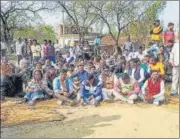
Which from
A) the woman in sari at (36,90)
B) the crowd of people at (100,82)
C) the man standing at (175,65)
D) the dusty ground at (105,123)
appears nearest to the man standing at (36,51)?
the crowd of people at (100,82)

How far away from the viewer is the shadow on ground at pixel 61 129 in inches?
292

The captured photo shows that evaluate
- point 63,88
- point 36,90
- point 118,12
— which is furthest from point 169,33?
point 118,12

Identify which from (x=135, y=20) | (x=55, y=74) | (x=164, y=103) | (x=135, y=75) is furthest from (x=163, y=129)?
(x=135, y=20)

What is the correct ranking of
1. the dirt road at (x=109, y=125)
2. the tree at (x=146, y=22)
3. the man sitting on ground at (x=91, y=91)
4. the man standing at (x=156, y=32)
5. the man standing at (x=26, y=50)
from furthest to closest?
1. the tree at (x=146, y=22)
2. the man standing at (x=26, y=50)
3. the man standing at (x=156, y=32)
4. the man sitting on ground at (x=91, y=91)
5. the dirt road at (x=109, y=125)

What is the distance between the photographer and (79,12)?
28500mm

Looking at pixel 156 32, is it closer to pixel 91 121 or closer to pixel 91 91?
pixel 91 91

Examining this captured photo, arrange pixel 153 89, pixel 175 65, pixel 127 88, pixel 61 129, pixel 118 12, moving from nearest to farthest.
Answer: pixel 61 129 < pixel 153 89 < pixel 127 88 < pixel 175 65 < pixel 118 12

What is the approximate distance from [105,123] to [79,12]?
2108 cm

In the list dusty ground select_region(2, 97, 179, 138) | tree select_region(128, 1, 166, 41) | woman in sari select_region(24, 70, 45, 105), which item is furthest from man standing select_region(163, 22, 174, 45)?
tree select_region(128, 1, 166, 41)

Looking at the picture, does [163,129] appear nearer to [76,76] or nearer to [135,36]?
[76,76]

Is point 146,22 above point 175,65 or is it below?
above

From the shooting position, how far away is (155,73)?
404 inches

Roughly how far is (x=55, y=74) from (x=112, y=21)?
17721mm

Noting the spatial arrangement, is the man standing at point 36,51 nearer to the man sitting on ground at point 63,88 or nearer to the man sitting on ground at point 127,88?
the man sitting on ground at point 63,88
